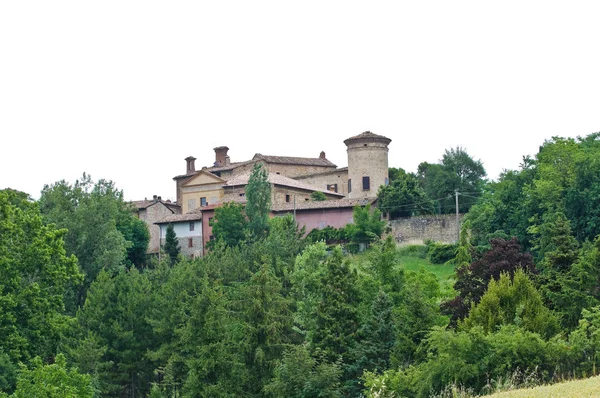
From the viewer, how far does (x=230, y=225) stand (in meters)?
71.6

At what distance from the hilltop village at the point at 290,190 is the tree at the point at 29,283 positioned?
3003cm

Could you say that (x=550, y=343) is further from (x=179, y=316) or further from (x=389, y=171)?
(x=389, y=171)

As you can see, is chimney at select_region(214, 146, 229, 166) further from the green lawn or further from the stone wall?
the green lawn

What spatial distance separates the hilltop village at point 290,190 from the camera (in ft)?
244

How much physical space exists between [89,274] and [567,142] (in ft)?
97.6

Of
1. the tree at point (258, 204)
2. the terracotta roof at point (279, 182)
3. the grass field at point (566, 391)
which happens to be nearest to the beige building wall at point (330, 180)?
the terracotta roof at point (279, 182)

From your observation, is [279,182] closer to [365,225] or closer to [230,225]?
[230,225]

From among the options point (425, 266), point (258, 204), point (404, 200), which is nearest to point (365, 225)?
point (404, 200)

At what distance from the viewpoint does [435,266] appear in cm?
6291

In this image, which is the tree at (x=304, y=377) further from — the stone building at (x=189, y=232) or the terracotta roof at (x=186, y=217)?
the terracotta roof at (x=186, y=217)

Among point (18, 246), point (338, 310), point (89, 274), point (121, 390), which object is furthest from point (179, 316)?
point (89, 274)

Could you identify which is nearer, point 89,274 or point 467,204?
point 89,274

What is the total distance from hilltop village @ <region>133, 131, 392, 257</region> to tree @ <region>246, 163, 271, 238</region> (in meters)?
3.40

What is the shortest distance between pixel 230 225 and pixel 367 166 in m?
14.1
